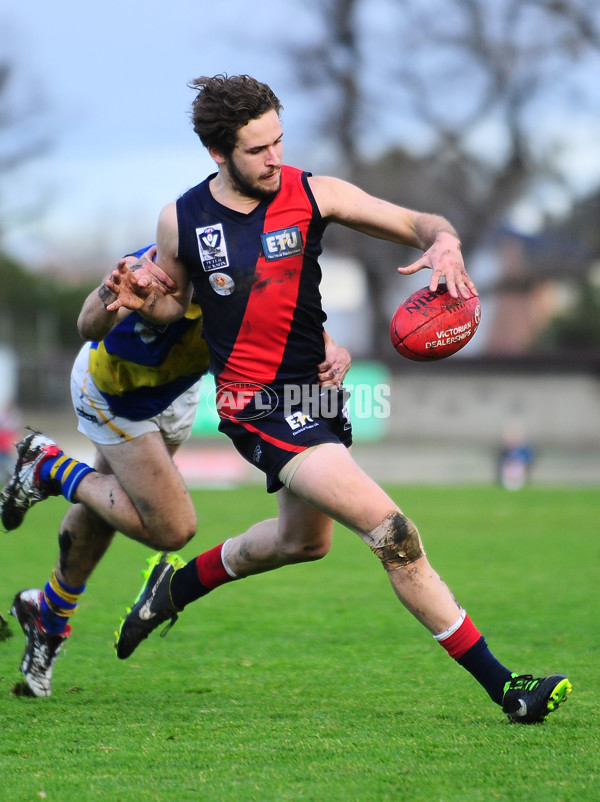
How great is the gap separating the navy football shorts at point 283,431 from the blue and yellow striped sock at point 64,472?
859 mm

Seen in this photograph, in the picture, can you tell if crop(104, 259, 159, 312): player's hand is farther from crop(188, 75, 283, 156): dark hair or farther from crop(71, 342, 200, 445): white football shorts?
crop(71, 342, 200, 445): white football shorts

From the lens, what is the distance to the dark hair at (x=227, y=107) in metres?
3.98

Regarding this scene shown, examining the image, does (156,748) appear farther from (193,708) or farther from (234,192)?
(234,192)

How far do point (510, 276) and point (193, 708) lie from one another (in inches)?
1146

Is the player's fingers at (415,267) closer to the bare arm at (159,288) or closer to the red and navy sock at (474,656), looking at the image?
the bare arm at (159,288)

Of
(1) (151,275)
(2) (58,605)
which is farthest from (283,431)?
(2) (58,605)

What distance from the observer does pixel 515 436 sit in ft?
65.2

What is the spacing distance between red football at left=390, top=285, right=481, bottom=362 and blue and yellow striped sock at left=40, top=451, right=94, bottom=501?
5.27 ft

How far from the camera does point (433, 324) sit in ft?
13.0

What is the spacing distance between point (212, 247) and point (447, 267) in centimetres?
93

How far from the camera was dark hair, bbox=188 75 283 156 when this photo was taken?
3.98 m

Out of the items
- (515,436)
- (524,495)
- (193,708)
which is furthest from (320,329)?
(515,436)

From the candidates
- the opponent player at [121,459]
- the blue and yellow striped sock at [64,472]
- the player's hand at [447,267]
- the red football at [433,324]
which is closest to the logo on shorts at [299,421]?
the red football at [433,324]

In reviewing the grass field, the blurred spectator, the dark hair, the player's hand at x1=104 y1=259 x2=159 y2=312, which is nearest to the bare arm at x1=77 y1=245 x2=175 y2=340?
the player's hand at x1=104 y1=259 x2=159 y2=312
